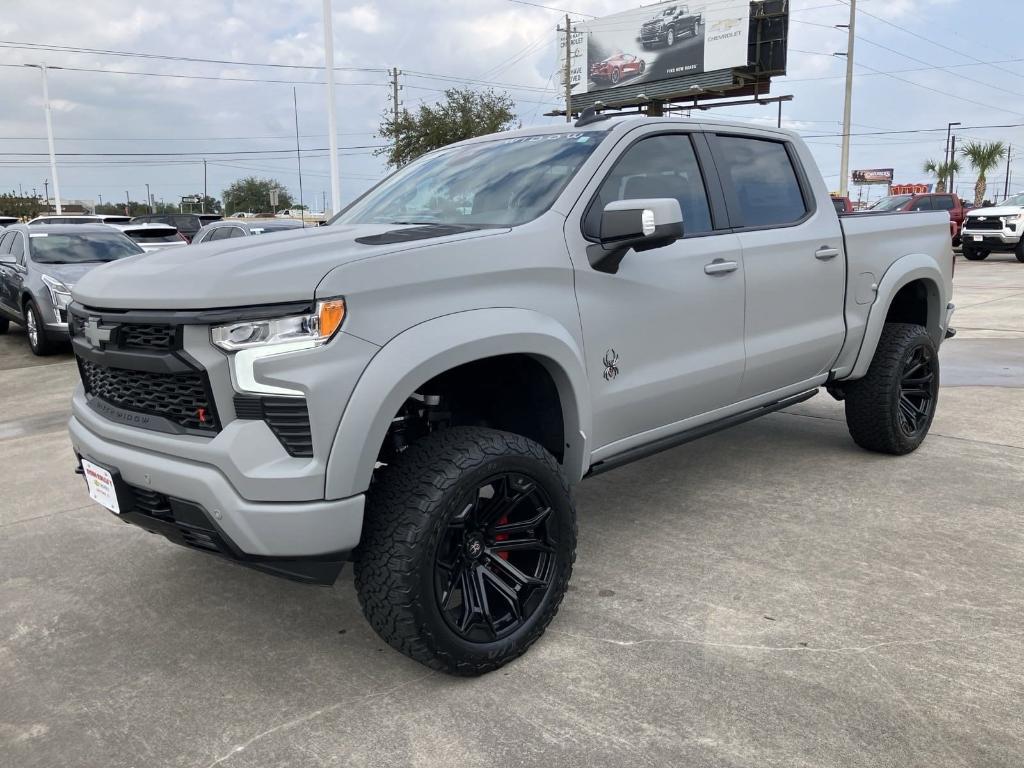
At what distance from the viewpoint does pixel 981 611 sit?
10.2ft

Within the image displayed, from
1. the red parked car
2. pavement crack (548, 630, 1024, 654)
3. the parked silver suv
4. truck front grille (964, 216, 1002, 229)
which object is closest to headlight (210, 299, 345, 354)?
pavement crack (548, 630, 1024, 654)

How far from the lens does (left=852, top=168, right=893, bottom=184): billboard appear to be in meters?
100

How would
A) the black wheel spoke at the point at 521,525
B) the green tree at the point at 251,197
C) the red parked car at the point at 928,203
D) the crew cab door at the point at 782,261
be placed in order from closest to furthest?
1. the black wheel spoke at the point at 521,525
2. the crew cab door at the point at 782,261
3. the red parked car at the point at 928,203
4. the green tree at the point at 251,197

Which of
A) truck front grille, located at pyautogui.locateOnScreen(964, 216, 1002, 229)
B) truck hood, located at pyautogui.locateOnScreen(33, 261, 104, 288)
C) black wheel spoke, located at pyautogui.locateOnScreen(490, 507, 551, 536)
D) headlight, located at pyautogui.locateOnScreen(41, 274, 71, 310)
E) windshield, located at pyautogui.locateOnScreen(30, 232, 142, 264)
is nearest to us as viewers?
black wheel spoke, located at pyautogui.locateOnScreen(490, 507, 551, 536)

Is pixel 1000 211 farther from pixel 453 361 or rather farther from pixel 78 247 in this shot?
pixel 453 361

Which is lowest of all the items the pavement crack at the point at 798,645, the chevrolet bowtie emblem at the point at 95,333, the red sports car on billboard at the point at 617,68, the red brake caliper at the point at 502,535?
the pavement crack at the point at 798,645

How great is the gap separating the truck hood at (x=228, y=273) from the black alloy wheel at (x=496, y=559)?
2.71ft

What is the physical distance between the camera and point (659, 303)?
3.40m

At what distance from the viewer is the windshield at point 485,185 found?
3.31 metres

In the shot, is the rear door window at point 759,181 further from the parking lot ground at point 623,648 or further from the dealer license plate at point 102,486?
the dealer license plate at point 102,486

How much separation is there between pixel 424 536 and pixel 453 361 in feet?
1.79

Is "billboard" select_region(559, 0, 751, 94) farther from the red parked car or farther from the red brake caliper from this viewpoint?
the red brake caliper

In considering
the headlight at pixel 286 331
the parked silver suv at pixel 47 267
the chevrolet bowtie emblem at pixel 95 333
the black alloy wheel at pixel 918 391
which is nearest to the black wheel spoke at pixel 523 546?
the headlight at pixel 286 331

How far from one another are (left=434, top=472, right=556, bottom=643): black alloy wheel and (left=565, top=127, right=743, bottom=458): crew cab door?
20.2 inches
